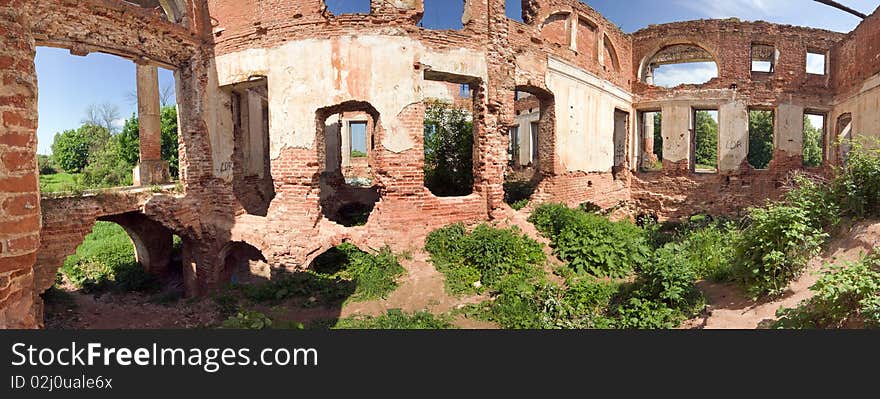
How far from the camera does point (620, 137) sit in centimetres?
1420

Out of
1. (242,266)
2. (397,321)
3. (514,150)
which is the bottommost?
(242,266)

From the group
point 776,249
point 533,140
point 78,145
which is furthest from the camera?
point 78,145

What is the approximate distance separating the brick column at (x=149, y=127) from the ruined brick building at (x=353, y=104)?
52mm

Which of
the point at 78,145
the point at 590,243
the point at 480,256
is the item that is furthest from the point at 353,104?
the point at 78,145

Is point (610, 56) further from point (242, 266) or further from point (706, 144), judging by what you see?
point (706, 144)

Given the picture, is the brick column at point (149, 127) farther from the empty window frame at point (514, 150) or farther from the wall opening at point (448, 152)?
the empty window frame at point (514, 150)

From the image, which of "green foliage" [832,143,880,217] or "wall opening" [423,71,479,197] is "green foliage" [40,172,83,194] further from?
"green foliage" [832,143,880,217]

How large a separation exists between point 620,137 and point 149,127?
610 inches

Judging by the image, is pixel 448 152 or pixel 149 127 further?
pixel 149 127

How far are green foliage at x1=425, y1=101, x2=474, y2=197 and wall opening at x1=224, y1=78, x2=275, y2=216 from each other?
4455 mm

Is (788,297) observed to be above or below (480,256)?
below

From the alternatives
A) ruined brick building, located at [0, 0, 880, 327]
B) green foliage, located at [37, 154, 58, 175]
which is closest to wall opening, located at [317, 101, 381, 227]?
ruined brick building, located at [0, 0, 880, 327]

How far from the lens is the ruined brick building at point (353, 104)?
8.13 m

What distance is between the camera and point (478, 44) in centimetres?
875
